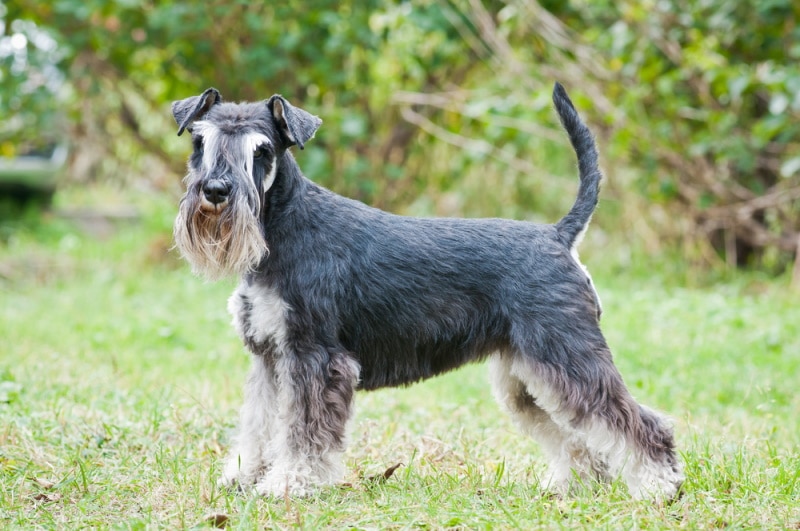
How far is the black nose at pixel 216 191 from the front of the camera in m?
3.78

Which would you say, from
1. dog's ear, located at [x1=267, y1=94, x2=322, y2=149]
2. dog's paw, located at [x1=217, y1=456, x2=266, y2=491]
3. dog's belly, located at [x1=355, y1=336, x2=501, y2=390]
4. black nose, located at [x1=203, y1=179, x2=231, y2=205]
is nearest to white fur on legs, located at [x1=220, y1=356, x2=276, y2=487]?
dog's paw, located at [x1=217, y1=456, x2=266, y2=491]

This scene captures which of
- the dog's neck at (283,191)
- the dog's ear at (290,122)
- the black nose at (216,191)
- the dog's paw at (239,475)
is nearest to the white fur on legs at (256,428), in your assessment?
the dog's paw at (239,475)

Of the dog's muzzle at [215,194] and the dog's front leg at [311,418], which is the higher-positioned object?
the dog's muzzle at [215,194]

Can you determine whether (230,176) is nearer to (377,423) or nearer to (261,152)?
(261,152)

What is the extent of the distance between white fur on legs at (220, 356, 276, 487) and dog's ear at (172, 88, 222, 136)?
1129mm

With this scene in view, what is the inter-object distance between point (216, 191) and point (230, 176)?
0.09 metres

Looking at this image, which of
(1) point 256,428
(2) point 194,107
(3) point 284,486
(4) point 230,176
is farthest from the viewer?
(1) point 256,428

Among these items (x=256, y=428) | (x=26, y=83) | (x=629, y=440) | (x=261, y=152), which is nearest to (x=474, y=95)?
(x=26, y=83)

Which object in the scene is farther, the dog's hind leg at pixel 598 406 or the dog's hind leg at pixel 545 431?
the dog's hind leg at pixel 545 431

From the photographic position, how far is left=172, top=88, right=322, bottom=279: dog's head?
381 cm

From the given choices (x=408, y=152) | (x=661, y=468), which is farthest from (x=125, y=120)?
(x=661, y=468)

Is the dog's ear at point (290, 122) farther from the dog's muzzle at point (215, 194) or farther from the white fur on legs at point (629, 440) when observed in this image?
the white fur on legs at point (629, 440)

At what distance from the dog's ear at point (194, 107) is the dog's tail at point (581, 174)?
1.60m

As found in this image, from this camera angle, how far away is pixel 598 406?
389 cm
